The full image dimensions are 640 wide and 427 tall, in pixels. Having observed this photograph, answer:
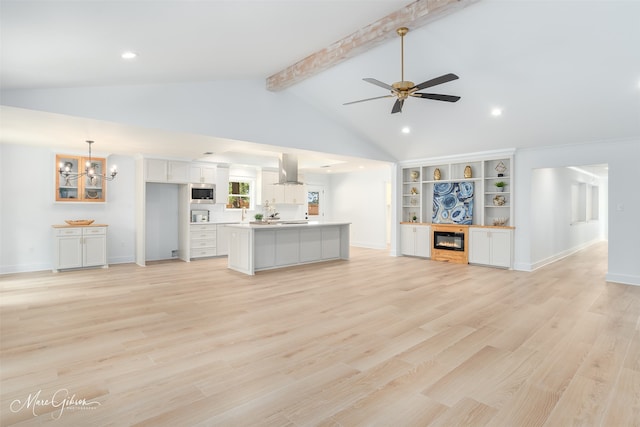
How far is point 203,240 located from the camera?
8.25m

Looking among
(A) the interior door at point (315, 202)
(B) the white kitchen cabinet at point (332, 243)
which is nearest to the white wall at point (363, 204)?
(A) the interior door at point (315, 202)

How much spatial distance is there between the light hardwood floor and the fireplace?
223cm

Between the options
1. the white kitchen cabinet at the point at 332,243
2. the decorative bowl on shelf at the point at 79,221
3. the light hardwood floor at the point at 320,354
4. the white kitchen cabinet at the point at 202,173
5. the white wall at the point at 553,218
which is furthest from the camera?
the white kitchen cabinet at the point at 202,173

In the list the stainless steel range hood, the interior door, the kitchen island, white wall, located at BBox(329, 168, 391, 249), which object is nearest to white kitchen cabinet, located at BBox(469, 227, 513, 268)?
the kitchen island

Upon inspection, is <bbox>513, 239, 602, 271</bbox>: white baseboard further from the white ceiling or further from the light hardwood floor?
the white ceiling

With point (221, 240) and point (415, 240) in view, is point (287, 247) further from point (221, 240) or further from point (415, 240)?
point (415, 240)

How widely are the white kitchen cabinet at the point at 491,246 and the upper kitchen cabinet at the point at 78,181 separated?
803 cm

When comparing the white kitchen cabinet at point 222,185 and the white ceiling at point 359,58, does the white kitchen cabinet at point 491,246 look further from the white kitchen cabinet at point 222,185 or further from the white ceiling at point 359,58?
the white kitchen cabinet at point 222,185

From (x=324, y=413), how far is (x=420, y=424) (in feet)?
1.86

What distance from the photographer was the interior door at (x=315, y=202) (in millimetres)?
11585

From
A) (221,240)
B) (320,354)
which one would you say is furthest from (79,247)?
(320,354)

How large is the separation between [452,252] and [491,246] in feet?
2.81

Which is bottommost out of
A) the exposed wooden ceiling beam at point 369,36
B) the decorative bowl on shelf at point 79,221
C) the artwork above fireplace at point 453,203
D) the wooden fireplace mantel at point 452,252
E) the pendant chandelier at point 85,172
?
the wooden fireplace mantel at point 452,252

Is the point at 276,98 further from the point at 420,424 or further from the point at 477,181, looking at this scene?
the point at 420,424
